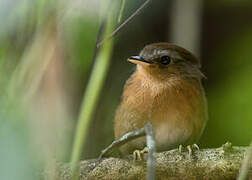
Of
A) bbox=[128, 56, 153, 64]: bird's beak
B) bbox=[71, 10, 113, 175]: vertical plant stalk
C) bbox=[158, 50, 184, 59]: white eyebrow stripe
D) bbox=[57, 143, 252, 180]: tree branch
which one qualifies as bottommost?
bbox=[57, 143, 252, 180]: tree branch

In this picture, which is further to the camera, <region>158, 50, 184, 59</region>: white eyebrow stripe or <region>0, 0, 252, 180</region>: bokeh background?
<region>158, 50, 184, 59</region>: white eyebrow stripe

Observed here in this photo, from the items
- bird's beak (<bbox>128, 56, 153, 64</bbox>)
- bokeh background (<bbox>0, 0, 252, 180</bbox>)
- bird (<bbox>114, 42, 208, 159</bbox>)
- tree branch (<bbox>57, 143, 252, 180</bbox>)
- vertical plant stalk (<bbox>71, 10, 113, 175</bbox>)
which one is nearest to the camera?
vertical plant stalk (<bbox>71, 10, 113, 175</bbox>)

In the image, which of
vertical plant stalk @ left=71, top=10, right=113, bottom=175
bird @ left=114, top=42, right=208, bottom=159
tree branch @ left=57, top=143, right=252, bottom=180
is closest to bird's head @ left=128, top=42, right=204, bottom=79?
bird @ left=114, top=42, right=208, bottom=159

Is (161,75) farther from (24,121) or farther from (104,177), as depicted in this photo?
(24,121)

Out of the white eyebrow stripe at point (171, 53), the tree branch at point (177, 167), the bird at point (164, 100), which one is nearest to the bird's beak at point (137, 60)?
the bird at point (164, 100)

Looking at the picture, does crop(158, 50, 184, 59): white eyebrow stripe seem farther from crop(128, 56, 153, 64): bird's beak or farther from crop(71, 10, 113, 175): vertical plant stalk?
crop(71, 10, 113, 175): vertical plant stalk

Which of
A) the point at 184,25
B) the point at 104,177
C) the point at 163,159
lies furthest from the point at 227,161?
the point at 184,25

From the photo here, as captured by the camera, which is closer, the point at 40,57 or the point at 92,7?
the point at 40,57

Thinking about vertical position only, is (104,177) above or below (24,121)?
below
